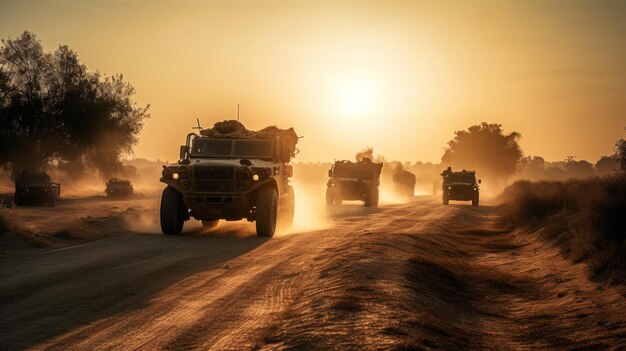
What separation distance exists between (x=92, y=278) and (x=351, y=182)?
98.7 ft

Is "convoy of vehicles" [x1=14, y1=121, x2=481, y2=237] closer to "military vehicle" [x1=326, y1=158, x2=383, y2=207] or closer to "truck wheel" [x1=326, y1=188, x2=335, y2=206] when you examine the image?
"military vehicle" [x1=326, y1=158, x2=383, y2=207]

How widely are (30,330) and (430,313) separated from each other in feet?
15.3

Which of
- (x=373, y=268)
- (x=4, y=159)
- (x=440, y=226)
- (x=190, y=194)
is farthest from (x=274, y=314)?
(x=4, y=159)

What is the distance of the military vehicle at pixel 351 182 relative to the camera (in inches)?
1586

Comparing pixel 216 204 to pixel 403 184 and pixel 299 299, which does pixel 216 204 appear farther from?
pixel 403 184

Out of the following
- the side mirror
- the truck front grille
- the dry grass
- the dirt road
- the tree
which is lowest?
the dirt road

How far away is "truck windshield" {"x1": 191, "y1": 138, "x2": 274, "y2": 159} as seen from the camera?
19.9 meters

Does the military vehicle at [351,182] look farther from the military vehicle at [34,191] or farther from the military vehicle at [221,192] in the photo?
the military vehicle at [221,192]

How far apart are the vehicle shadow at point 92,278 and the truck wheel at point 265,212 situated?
713 millimetres

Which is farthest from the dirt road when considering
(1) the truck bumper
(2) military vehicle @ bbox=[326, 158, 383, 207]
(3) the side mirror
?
(2) military vehicle @ bbox=[326, 158, 383, 207]

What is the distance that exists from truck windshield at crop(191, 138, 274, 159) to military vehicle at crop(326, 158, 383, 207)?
20269mm

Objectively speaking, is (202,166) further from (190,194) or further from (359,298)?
(359,298)

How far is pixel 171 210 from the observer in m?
18.3

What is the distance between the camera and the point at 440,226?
23828 mm
